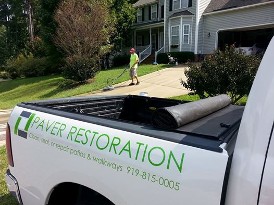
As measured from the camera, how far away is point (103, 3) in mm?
24406

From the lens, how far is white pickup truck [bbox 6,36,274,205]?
61.5 inches

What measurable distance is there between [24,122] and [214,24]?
82.3 feet

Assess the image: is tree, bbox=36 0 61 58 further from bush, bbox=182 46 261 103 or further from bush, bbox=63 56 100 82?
bush, bbox=182 46 261 103

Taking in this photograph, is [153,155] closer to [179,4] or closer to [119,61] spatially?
[179,4]

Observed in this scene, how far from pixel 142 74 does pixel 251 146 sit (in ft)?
62.1

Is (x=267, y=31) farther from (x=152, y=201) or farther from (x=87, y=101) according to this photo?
(x=152, y=201)

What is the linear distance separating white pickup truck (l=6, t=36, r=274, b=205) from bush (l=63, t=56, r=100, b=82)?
16496mm

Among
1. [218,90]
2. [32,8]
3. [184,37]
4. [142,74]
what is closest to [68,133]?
[218,90]

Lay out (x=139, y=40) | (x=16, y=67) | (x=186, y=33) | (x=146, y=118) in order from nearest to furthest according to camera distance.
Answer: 1. (x=146, y=118)
2. (x=186, y=33)
3. (x=16, y=67)
4. (x=139, y=40)

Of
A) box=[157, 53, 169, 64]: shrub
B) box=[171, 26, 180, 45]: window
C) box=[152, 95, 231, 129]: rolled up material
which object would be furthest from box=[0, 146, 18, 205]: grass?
box=[171, 26, 180, 45]: window

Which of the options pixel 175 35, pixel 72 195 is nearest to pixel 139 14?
pixel 175 35

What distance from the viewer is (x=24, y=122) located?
A: 284 cm

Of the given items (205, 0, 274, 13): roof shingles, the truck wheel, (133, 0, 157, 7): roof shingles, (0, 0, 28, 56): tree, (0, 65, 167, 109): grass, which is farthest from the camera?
(0, 0, 28, 56): tree

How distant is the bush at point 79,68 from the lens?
19406mm
